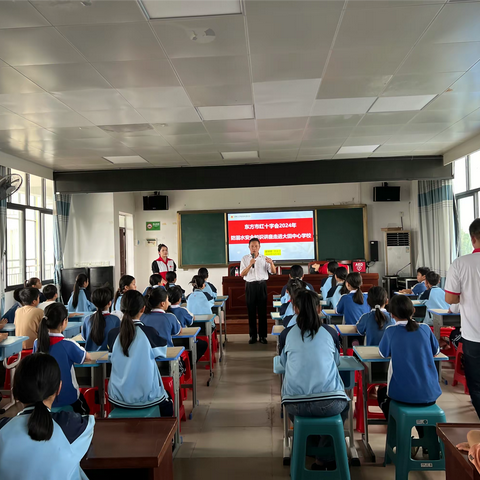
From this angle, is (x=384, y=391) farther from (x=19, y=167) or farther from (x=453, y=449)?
(x=19, y=167)

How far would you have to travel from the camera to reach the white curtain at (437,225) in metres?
7.34

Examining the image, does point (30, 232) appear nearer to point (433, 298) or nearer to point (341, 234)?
point (341, 234)

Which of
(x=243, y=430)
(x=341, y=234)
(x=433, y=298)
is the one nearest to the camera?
(x=243, y=430)

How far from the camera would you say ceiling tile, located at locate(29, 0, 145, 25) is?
7.62 ft

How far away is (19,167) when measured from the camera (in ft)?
20.1

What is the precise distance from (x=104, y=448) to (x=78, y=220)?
7.93 meters

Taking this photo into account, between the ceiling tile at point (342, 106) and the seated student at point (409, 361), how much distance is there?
229cm

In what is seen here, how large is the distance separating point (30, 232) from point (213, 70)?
559 cm

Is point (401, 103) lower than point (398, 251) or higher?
higher

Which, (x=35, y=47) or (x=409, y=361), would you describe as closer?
(x=409, y=361)

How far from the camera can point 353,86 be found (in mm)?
3707

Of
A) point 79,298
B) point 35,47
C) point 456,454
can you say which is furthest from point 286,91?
point 79,298

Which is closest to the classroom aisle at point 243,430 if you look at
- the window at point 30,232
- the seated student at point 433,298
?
the seated student at point 433,298

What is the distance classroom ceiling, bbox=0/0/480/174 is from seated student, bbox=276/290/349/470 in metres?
1.76
